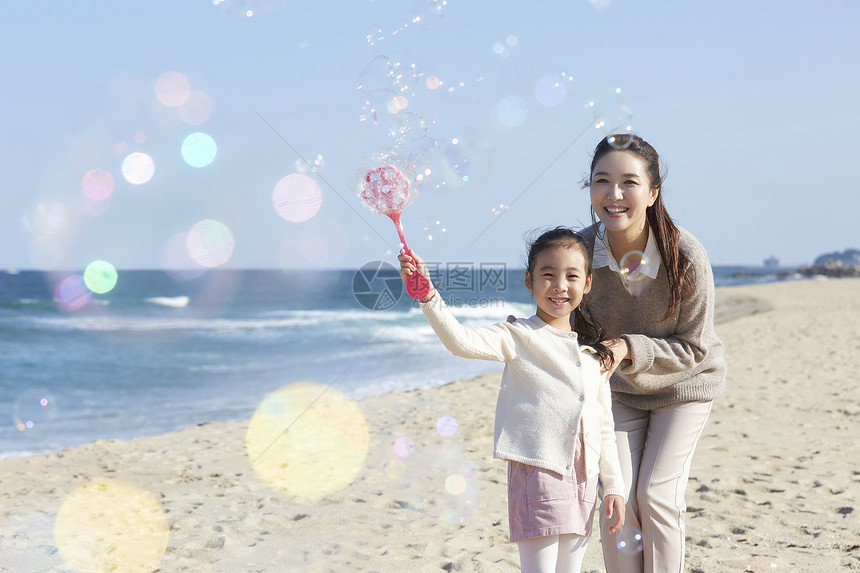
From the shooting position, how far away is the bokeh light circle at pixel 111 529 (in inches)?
146

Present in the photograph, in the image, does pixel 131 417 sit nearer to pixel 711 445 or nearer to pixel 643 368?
pixel 711 445

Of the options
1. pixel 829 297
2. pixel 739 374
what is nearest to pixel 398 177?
pixel 739 374

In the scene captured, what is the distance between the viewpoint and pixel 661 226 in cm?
259

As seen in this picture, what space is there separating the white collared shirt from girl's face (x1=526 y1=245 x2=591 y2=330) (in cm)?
39

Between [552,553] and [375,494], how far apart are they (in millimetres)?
2984

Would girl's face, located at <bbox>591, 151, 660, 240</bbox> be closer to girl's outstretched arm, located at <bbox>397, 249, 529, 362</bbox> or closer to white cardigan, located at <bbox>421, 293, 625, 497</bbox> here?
white cardigan, located at <bbox>421, 293, 625, 497</bbox>

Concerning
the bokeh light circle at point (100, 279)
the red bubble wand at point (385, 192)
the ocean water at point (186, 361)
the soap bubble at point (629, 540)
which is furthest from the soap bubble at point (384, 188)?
the bokeh light circle at point (100, 279)

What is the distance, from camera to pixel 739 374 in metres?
9.31

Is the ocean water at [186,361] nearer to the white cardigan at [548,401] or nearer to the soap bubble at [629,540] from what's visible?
the white cardigan at [548,401]

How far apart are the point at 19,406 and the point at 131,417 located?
2.47 meters

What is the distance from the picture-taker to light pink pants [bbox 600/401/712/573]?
2.52 meters

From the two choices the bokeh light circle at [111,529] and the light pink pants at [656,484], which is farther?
the bokeh light circle at [111,529]

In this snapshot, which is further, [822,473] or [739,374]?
[739,374]

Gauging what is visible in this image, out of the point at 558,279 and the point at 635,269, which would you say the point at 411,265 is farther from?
the point at 635,269
